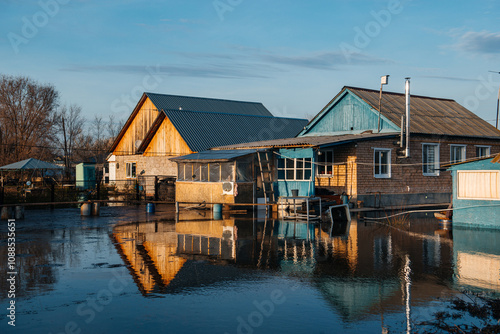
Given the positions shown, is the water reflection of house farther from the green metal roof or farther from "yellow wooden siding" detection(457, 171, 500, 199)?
the green metal roof

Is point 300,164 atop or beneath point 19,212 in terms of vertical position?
atop

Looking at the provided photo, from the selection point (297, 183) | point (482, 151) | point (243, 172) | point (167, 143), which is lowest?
point (297, 183)

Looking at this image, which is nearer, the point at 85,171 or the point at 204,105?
the point at 204,105

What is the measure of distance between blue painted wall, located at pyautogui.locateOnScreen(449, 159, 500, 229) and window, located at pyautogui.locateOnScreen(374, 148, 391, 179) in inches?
308

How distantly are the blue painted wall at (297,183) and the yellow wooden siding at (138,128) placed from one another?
1966cm

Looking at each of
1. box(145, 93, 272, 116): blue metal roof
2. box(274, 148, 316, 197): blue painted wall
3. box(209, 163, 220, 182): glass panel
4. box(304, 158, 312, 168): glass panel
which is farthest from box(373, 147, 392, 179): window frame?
box(145, 93, 272, 116): blue metal roof

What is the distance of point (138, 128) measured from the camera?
44.4 meters

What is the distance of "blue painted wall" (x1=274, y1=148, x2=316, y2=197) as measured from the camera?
26.0 m

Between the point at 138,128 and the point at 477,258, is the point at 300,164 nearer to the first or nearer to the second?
the point at 477,258

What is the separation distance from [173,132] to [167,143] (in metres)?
1.01

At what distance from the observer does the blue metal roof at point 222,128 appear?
36.4m

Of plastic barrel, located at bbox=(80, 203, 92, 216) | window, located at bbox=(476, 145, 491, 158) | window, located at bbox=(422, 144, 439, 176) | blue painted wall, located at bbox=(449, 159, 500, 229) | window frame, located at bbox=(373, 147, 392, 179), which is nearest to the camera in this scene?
blue painted wall, located at bbox=(449, 159, 500, 229)

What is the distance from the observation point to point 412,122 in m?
30.3

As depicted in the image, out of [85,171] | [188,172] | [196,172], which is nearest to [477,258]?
[196,172]
